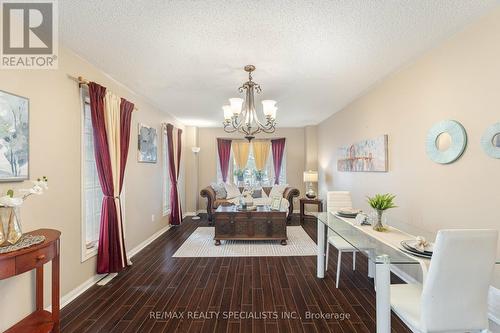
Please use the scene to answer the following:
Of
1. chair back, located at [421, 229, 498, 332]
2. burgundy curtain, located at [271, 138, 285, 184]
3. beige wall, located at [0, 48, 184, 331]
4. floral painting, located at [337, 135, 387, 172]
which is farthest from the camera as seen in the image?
burgundy curtain, located at [271, 138, 285, 184]

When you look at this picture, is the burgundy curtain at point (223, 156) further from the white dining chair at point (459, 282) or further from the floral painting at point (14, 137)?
the white dining chair at point (459, 282)

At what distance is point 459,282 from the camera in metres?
1.26

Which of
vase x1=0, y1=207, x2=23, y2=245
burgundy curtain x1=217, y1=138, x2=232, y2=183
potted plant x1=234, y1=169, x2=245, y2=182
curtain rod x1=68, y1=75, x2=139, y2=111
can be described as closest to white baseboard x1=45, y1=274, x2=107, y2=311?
vase x1=0, y1=207, x2=23, y2=245

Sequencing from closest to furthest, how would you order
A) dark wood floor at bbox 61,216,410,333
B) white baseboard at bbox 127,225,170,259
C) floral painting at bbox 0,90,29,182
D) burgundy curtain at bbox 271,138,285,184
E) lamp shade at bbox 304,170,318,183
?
1. floral painting at bbox 0,90,29,182
2. dark wood floor at bbox 61,216,410,333
3. white baseboard at bbox 127,225,170,259
4. lamp shade at bbox 304,170,318,183
5. burgundy curtain at bbox 271,138,285,184

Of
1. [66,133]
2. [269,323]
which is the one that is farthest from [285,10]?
[269,323]

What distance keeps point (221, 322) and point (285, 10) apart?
8.93ft

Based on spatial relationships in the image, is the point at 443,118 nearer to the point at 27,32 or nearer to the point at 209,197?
the point at 27,32

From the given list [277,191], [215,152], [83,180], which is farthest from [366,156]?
[215,152]

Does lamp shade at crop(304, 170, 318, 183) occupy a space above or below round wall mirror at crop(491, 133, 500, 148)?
below

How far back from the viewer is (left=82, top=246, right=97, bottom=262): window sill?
256cm

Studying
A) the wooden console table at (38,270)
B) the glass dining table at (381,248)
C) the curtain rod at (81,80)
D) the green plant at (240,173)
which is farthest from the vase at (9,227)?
the green plant at (240,173)

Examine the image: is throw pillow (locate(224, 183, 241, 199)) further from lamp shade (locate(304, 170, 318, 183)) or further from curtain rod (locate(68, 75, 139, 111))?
curtain rod (locate(68, 75, 139, 111))

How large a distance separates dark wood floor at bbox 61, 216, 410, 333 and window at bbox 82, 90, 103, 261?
1.79ft

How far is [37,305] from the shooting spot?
1.92 meters
